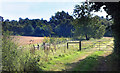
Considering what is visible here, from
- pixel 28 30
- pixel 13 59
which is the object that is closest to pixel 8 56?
pixel 13 59

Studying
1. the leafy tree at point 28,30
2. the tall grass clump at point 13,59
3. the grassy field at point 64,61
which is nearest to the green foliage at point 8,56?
the tall grass clump at point 13,59

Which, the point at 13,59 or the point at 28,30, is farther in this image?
the point at 28,30

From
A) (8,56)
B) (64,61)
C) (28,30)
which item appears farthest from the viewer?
(28,30)

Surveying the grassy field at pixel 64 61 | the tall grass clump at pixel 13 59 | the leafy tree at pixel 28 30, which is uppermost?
the leafy tree at pixel 28 30

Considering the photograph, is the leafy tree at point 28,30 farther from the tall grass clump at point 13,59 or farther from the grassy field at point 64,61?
the tall grass clump at point 13,59

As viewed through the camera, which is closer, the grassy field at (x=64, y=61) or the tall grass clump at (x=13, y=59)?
the tall grass clump at (x=13, y=59)

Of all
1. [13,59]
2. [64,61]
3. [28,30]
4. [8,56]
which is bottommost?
[64,61]

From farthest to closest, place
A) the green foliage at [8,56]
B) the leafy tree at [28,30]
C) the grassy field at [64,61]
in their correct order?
the leafy tree at [28,30] < the grassy field at [64,61] < the green foliage at [8,56]

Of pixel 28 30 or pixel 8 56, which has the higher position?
pixel 28 30

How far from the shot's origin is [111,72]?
661 centimetres

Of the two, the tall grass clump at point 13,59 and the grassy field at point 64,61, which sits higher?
the tall grass clump at point 13,59

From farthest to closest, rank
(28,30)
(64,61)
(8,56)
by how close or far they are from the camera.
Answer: (28,30) → (64,61) → (8,56)

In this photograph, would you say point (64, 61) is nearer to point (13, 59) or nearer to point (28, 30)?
point (13, 59)

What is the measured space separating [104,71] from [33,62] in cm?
385
